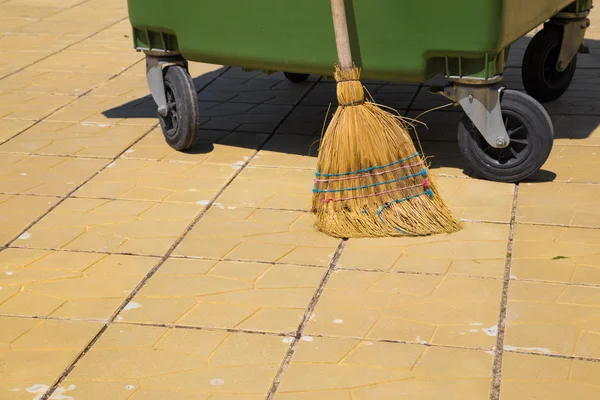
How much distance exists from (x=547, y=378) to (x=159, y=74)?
3.15 meters

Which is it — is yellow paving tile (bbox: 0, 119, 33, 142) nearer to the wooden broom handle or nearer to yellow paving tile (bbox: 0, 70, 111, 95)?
yellow paving tile (bbox: 0, 70, 111, 95)

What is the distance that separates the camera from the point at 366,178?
463cm

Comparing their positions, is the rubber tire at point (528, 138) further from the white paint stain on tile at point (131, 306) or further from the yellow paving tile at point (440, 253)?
the white paint stain on tile at point (131, 306)

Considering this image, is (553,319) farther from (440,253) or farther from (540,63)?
(540,63)

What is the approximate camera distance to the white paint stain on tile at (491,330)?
11.9 feet

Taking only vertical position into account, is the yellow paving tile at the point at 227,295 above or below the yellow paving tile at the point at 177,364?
below

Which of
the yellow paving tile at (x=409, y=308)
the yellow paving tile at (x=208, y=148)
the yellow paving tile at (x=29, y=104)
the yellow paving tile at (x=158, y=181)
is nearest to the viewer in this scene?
the yellow paving tile at (x=409, y=308)

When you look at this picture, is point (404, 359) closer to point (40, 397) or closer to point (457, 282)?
point (457, 282)

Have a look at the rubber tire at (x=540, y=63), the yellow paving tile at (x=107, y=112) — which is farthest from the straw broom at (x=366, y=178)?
the rubber tire at (x=540, y=63)

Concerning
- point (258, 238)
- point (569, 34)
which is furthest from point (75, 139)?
point (569, 34)

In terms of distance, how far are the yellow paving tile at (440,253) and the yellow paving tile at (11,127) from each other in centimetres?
262

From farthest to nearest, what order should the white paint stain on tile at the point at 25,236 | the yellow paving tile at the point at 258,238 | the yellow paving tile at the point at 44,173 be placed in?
1. the yellow paving tile at the point at 44,173
2. the white paint stain on tile at the point at 25,236
3. the yellow paving tile at the point at 258,238

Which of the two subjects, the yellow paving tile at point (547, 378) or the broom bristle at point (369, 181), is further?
the broom bristle at point (369, 181)

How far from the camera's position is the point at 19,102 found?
681cm
